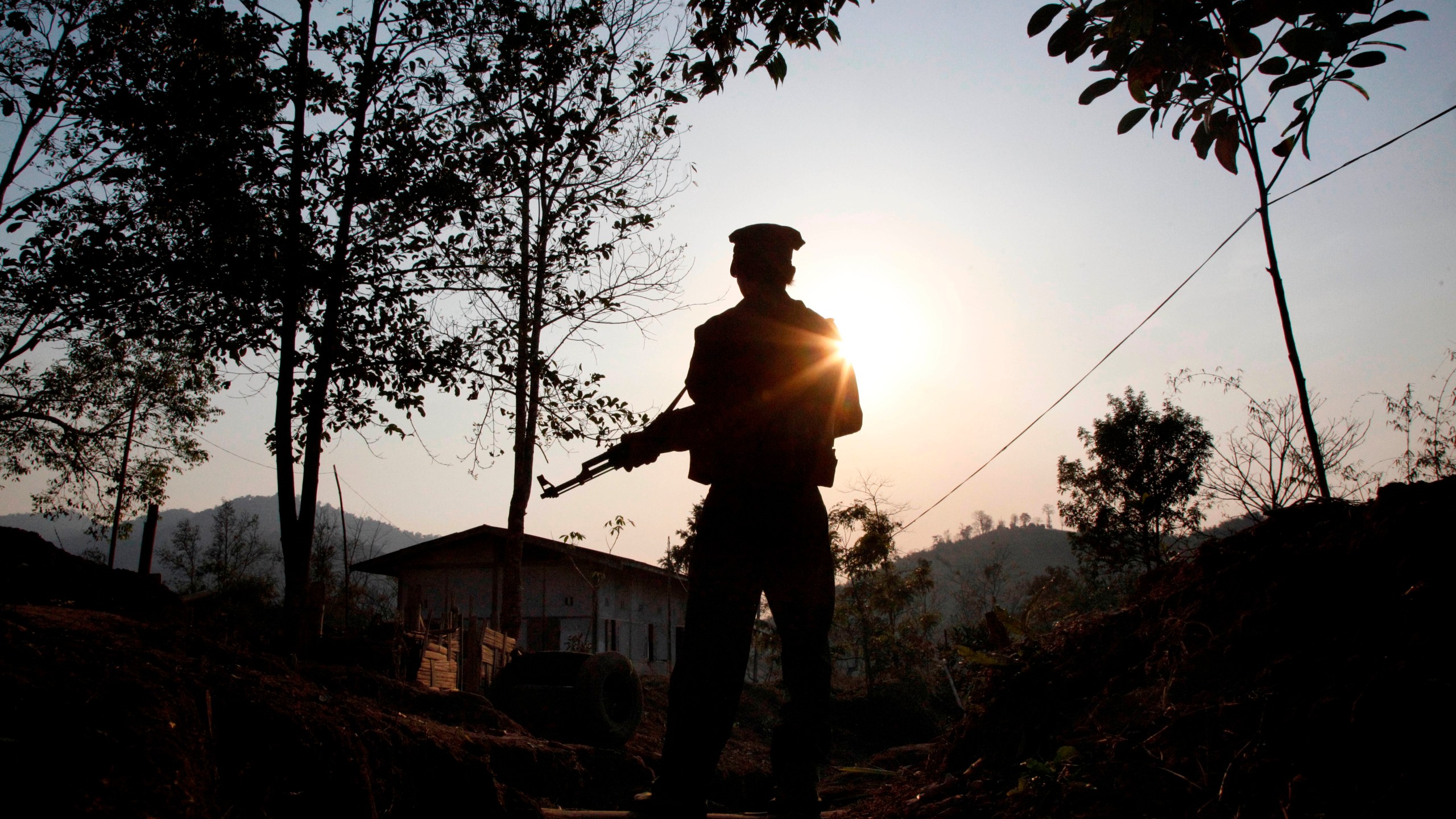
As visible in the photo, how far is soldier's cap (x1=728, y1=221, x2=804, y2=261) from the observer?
3143 mm

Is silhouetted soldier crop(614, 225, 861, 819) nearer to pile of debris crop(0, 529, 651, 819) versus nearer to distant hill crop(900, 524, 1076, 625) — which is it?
pile of debris crop(0, 529, 651, 819)

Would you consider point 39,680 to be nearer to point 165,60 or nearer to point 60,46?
point 165,60

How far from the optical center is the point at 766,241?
10.3 ft

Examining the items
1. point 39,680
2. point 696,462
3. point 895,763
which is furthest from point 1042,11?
point 895,763

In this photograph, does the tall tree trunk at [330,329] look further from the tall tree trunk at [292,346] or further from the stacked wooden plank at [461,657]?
the stacked wooden plank at [461,657]

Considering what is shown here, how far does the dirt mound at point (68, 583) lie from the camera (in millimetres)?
5816

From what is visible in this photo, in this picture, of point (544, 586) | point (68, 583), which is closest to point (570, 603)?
point (544, 586)

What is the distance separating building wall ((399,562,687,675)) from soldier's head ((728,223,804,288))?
75.4 ft

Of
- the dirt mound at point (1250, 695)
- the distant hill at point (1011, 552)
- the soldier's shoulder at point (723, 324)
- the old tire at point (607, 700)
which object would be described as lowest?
the old tire at point (607, 700)

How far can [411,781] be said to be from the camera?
13.5 feet

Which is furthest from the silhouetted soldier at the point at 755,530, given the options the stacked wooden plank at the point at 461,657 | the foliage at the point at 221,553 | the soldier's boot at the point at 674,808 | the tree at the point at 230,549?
the tree at the point at 230,549

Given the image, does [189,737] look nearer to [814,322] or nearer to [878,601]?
[814,322]

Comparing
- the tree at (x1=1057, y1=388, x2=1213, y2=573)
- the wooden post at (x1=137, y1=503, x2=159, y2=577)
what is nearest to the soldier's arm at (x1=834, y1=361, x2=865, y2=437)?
the wooden post at (x1=137, y1=503, x2=159, y2=577)

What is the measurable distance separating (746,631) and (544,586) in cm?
2572
